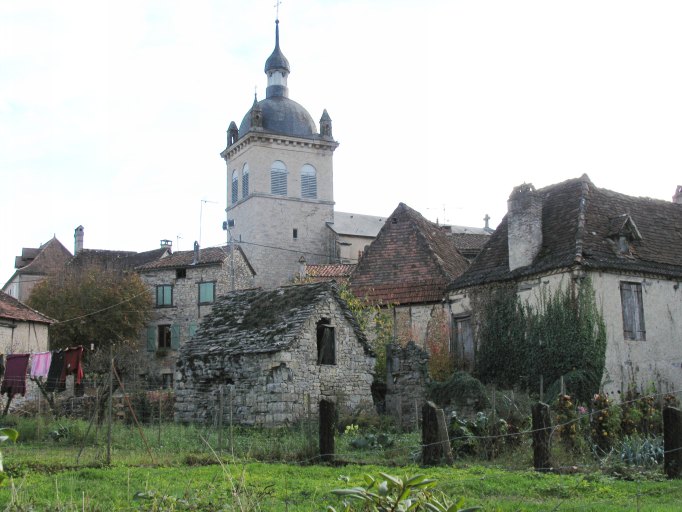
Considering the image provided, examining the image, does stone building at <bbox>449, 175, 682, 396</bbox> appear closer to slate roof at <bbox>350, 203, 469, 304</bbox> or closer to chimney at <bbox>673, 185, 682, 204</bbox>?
slate roof at <bbox>350, 203, 469, 304</bbox>

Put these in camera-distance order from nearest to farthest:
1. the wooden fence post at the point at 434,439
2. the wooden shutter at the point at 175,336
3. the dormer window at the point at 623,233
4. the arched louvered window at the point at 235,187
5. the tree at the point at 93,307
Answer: the wooden fence post at the point at 434,439, the dormer window at the point at 623,233, the tree at the point at 93,307, the wooden shutter at the point at 175,336, the arched louvered window at the point at 235,187

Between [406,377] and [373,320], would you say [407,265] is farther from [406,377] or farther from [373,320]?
[406,377]

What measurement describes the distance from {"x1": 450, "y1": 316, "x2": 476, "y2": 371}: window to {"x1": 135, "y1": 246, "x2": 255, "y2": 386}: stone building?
83.9ft

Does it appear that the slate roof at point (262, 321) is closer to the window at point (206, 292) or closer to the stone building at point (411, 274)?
the stone building at point (411, 274)

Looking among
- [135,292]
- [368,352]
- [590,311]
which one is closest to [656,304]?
[590,311]

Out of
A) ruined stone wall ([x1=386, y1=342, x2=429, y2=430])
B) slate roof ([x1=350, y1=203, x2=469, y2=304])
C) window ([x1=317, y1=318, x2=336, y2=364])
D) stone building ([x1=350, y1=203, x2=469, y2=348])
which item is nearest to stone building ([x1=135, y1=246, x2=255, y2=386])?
slate roof ([x1=350, y1=203, x2=469, y2=304])

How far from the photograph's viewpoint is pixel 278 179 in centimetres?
6681

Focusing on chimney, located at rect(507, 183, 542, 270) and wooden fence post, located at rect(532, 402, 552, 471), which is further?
chimney, located at rect(507, 183, 542, 270)

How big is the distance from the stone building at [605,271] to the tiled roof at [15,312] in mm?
15377

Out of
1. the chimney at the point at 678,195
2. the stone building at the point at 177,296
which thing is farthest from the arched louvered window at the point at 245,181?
the chimney at the point at 678,195

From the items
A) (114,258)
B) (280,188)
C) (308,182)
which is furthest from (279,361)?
(308,182)

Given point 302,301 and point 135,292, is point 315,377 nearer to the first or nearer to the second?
point 302,301

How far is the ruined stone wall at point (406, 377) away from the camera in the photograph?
23.5 m

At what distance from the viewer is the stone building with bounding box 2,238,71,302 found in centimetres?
5884
